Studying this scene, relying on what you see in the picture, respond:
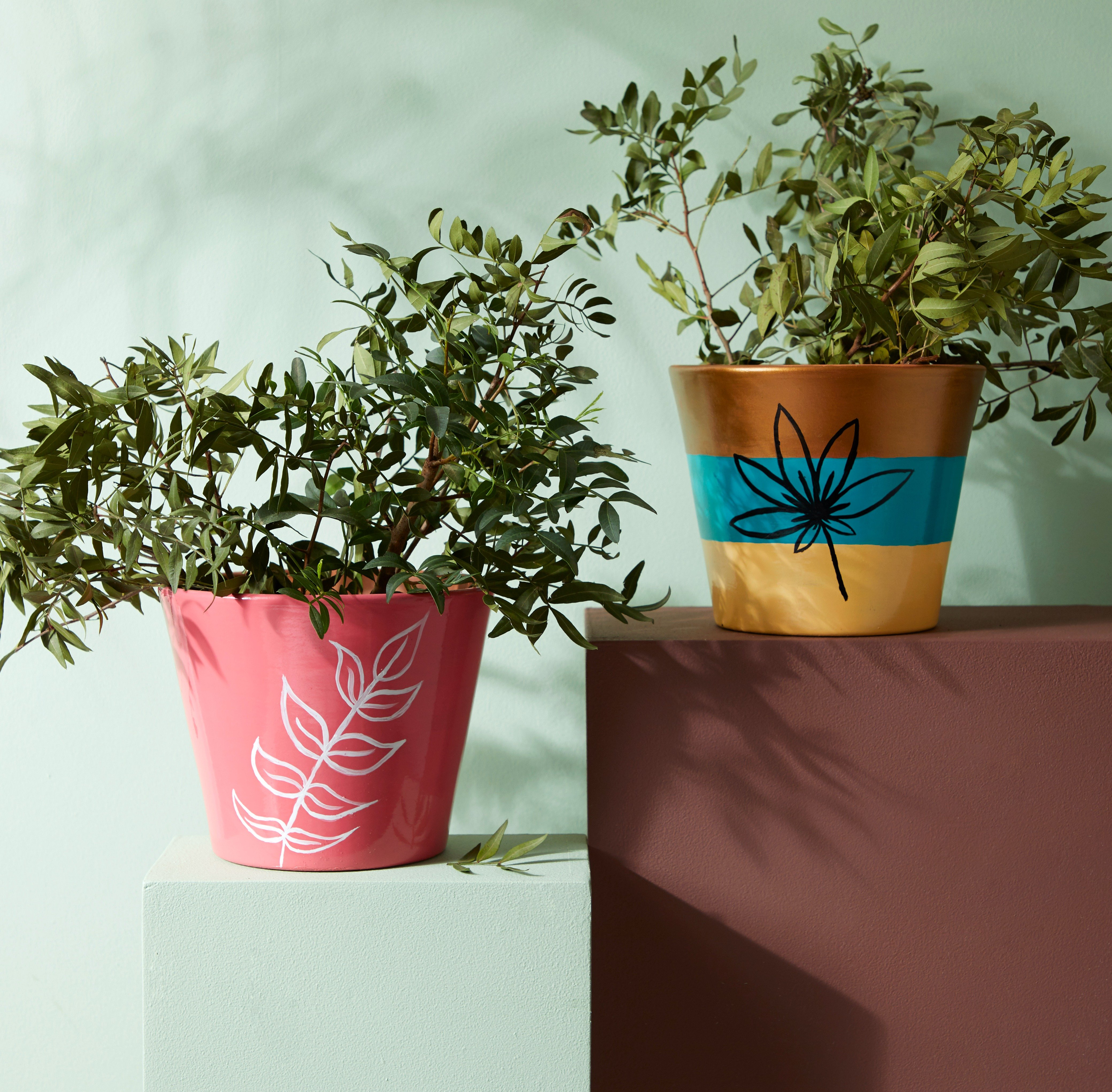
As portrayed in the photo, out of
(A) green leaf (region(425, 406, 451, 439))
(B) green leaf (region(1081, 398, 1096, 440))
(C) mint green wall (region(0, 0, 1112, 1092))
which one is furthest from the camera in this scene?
(C) mint green wall (region(0, 0, 1112, 1092))

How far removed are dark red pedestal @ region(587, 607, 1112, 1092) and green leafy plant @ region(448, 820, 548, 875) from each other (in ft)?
0.18

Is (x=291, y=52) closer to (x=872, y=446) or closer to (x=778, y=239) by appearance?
(x=778, y=239)

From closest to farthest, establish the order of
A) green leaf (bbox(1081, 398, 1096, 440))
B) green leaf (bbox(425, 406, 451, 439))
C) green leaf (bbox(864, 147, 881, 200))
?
green leaf (bbox(425, 406, 451, 439)) < green leaf (bbox(864, 147, 881, 200)) < green leaf (bbox(1081, 398, 1096, 440))

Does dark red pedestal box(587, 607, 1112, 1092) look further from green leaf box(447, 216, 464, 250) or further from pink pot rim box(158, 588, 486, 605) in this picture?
green leaf box(447, 216, 464, 250)

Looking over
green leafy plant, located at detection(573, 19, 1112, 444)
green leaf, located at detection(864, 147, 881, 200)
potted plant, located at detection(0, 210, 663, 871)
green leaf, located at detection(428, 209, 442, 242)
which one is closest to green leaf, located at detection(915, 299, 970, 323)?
green leafy plant, located at detection(573, 19, 1112, 444)

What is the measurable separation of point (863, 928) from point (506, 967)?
275mm

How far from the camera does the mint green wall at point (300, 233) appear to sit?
3.15 ft

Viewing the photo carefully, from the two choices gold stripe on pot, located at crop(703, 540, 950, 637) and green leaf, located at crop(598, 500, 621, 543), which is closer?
green leaf, located at crop(598, 500, 621, 543)

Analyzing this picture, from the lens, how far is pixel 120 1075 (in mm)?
998

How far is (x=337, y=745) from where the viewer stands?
0.67m

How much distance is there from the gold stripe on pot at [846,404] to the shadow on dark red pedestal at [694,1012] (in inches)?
13.7

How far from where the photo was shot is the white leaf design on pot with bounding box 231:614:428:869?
67 centimetres

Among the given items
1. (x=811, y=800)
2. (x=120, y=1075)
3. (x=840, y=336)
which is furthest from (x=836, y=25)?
(x=120, y=1075)

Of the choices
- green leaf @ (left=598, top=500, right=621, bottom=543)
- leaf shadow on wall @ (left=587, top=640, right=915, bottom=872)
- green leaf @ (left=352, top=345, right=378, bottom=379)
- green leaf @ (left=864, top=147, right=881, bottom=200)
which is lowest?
leaf shadow on wall @ (left=587, top=640, right=915, bottom=872)
